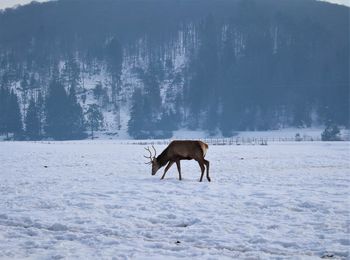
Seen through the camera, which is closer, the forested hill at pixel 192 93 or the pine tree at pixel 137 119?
the pine tree at pixel 137 119

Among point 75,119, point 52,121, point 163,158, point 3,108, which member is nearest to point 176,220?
point 163,158

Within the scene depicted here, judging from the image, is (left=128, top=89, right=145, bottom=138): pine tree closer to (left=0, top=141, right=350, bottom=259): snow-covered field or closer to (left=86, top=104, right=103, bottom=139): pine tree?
(left=86, top=104, right=103, bottom=139): pine tree

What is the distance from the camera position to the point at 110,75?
187m

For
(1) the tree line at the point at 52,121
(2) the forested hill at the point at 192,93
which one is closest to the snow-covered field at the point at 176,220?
(2) the forested hill at the point at 192,93

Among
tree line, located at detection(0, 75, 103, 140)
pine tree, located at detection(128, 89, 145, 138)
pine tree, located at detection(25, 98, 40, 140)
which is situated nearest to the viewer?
pine tree, located at detection(128, 89, 145, 138)

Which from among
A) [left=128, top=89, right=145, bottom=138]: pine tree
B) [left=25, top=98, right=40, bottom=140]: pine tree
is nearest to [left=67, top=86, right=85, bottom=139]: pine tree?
[left=25, top=98, right=40, bottom=140]: pine tree

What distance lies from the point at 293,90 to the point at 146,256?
163869mm

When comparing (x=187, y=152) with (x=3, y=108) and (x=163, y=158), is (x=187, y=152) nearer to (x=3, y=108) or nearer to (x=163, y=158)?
(x=163, y=158)

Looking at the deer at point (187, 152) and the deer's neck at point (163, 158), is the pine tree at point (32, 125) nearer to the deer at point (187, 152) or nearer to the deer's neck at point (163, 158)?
the deer's neck at point (163, 158)

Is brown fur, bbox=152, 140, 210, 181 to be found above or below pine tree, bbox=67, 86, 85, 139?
below

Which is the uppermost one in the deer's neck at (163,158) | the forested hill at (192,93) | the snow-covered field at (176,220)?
the forested hill at (192,93)

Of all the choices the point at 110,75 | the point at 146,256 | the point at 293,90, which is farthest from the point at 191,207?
the point at 110,75

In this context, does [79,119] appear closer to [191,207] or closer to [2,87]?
[2,87]

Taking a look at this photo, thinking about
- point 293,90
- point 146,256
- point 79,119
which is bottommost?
point 146,256
